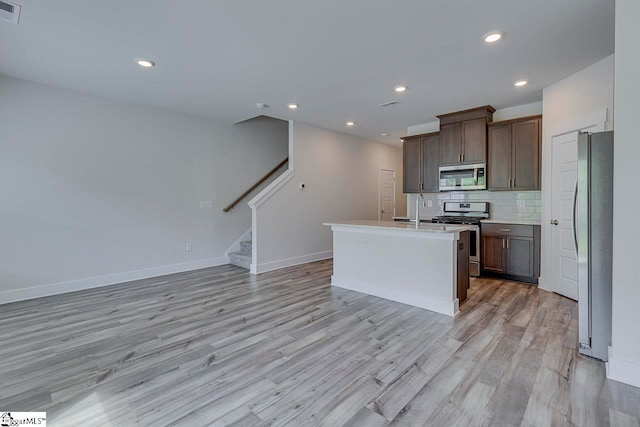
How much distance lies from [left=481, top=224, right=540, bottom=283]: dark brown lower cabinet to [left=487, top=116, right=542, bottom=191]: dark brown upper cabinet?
673 mm

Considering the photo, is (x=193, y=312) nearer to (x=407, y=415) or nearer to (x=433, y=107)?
(x=407, y=415)

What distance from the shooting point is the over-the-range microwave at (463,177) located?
190 inches

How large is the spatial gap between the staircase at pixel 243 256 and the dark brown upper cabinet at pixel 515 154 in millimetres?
4290

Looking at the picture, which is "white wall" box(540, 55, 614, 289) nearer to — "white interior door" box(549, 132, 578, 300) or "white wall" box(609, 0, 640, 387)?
"white interior door" box(549, 132, 578, 300)

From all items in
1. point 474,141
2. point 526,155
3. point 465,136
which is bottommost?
point 526,155

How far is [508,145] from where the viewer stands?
4.60 meters

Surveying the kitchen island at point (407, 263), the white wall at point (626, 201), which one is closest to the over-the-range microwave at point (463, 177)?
the kitchen island at point (407, 263)

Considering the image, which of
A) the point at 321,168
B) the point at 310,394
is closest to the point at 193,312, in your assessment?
the point at 310,394

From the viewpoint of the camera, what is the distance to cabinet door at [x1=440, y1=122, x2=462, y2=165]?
5.09 meters

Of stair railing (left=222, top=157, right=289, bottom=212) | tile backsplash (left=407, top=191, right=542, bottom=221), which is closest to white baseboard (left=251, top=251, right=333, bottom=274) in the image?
stair railing (left=222, top=157, right=289, bottom=212)

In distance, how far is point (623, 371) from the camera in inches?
77.6

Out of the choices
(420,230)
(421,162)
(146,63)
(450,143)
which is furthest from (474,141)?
(146,63)

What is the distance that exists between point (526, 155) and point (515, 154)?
15cm

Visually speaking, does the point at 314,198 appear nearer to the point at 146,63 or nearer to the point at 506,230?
the point at 506,230
